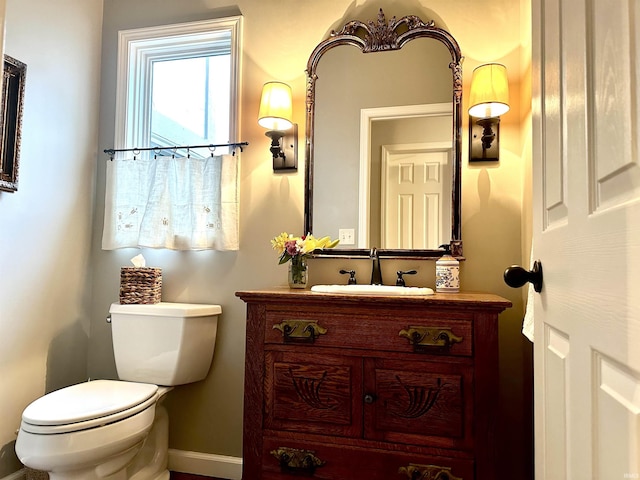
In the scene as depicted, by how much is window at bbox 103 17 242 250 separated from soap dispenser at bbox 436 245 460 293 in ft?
3.18

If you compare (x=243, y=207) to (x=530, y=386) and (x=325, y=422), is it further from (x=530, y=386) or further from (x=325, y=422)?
(x=530, y=386)

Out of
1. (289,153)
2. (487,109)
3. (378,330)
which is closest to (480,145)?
(487,109)

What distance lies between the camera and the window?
7.28 ft

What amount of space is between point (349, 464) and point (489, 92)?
1537 millimetres

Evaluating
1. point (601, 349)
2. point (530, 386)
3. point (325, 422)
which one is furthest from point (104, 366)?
point (601, 349)

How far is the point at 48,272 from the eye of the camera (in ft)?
6.96

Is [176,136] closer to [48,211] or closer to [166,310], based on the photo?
[48,211]

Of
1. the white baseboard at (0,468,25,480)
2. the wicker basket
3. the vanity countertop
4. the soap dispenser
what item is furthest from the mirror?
the white baseboard at (0,468,25,480)

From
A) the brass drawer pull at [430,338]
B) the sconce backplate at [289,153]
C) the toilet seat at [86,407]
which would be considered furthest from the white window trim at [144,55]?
the brass drawer pull at [430,338]

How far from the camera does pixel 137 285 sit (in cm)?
211

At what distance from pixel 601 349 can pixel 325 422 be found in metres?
1.14

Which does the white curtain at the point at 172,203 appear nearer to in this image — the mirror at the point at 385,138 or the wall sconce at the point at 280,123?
the wall sconce at the point at 280,123

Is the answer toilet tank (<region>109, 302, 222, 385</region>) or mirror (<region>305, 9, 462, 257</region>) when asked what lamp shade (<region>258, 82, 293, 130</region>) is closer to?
mirror (<region>305, 9, 462, 257</region>)

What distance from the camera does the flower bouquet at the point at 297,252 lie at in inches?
77.9
